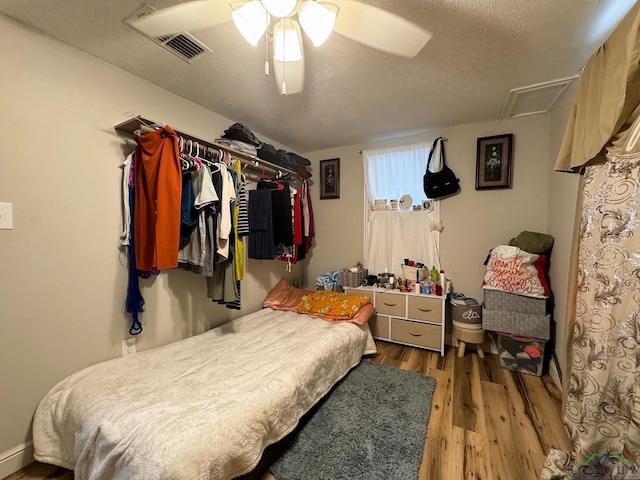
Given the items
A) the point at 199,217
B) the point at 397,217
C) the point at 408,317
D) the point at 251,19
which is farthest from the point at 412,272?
the point at 251,19

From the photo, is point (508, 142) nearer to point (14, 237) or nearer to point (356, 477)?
point (356, 477)

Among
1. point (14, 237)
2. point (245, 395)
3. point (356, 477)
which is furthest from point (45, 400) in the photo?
point (356, 477)

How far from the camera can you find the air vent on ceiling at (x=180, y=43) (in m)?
1.31

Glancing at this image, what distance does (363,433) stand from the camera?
60.8 inches

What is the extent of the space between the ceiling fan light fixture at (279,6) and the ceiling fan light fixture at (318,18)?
0.06 metres

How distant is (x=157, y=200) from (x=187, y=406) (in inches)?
45.7

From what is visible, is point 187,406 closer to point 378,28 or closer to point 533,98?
point 378,28

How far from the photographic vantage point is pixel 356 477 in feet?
4.16

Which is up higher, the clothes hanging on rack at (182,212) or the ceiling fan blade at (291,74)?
the ceiling fan blade at (291,74)

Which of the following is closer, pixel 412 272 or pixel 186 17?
pixel 186 17

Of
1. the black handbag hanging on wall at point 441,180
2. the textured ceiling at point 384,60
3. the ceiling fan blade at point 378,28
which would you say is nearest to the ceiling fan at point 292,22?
the ceiling fan blade at point 378,28

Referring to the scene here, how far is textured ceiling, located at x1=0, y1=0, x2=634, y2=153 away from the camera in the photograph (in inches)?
48.9

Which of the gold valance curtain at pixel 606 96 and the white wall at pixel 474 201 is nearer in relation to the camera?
the gold valance curtain at pixel 606 96

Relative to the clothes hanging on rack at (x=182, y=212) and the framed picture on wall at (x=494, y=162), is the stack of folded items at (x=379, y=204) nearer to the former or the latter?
the framed picture on wall at (x=494, y=162)
